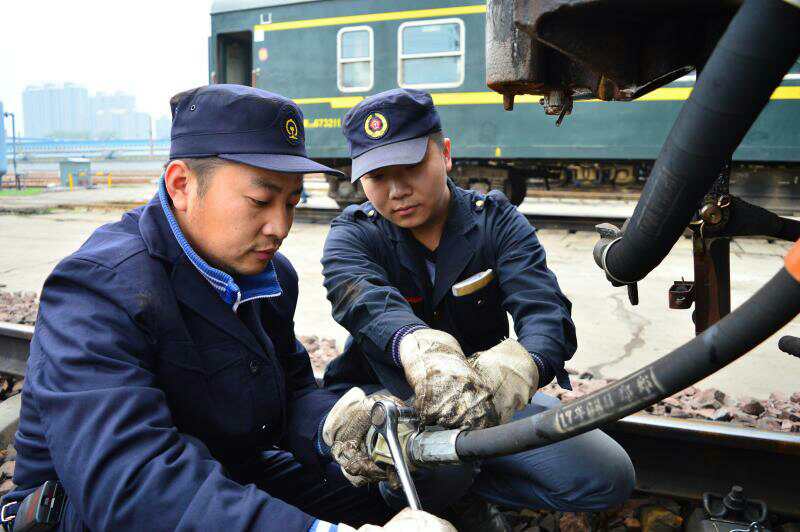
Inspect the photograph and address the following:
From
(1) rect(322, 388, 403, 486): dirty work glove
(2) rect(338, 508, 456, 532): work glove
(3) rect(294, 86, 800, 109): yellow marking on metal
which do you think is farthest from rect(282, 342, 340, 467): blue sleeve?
(3) rect(294, 86, 800, 109): yellow marking on metal

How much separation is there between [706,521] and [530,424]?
1237mm

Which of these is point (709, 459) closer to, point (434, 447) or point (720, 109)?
point (434, 447)

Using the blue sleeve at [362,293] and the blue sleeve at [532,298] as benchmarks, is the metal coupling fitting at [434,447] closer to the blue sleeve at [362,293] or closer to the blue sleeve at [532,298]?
the blue sleeve at [362,293]

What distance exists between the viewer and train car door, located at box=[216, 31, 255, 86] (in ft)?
35.5

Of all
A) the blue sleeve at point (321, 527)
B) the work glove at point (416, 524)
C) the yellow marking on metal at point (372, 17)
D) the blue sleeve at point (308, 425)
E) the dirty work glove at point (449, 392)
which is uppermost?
the yellow marking on metal at point (372, 17)

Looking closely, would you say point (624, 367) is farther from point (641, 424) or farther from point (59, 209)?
point (59, 209)

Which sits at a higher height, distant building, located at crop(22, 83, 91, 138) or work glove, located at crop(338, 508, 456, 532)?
distant building, located at crop(22, 83, 91, 138)

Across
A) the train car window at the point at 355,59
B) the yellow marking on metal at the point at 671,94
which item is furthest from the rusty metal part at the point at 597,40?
the train car window at the point at 355,59

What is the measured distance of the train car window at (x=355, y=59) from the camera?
31.4ft

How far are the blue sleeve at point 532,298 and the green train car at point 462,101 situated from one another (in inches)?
249

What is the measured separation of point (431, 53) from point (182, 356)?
8.16 meters

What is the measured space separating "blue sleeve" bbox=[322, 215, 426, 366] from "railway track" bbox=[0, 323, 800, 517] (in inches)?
38.2

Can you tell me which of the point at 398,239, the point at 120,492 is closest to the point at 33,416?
the point at 120,492

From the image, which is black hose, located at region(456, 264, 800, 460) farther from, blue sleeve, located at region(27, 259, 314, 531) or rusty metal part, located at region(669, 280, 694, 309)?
rusty metal part, located at region(669, 280, 694, 309)
